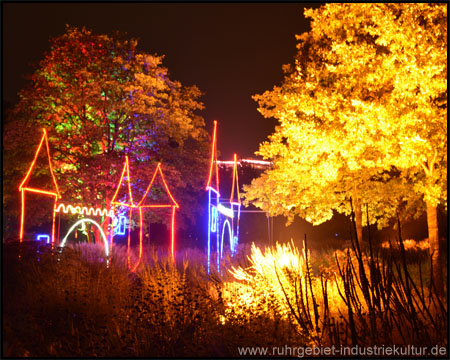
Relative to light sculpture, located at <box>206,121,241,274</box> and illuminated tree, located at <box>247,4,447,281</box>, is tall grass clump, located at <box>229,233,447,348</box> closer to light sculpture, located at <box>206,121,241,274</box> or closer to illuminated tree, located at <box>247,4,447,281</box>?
illuminated tree, located at <box>247,4,447,281</box>

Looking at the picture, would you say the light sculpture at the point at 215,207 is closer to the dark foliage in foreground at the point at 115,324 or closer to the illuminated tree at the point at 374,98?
the illuminated tree at the point at 374,98

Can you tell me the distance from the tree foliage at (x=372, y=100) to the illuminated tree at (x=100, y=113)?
8.06 m

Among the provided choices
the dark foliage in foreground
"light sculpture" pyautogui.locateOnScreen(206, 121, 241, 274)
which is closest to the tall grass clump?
the dark foliage in foreground

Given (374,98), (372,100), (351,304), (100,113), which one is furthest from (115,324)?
(100,113)

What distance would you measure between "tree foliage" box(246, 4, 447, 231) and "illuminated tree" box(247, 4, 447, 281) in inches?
0.9

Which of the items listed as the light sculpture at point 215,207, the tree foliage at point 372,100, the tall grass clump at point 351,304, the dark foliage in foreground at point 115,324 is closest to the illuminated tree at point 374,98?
the tree foliage at point 372,100

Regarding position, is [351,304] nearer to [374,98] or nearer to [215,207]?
[374,98]

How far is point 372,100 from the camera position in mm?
10438

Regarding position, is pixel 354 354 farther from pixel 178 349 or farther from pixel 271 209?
pixel 271 209

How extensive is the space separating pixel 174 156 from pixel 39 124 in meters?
6.31

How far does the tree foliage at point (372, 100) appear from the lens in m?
8.93

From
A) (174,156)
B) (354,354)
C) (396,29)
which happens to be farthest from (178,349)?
(174,156)

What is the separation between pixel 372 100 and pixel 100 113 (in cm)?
1335

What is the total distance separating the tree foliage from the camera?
29.3ft
